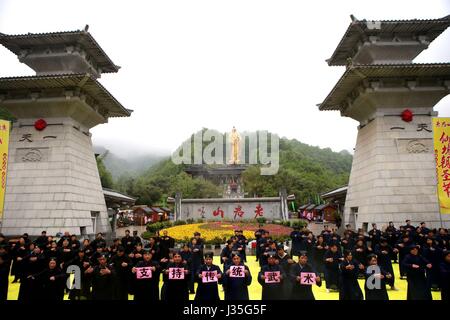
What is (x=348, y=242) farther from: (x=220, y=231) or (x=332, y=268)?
(x=220, y=231)

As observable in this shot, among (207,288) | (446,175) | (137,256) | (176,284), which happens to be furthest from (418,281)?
(137,256)

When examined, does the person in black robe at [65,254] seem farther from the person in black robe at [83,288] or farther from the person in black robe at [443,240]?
the person in black robe at [443,240]

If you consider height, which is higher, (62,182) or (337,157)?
(337,157)

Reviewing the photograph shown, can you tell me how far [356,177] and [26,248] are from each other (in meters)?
15.1

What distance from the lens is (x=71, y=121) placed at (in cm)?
1541

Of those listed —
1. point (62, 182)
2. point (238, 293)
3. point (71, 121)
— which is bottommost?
point (238, 293)

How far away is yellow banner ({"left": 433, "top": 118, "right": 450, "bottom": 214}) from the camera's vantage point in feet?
37.4

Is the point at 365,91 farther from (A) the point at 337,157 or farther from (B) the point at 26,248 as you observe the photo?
(A) the point at 337,157

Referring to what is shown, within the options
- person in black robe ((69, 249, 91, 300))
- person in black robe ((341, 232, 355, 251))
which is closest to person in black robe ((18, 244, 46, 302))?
person in black robe ((69, 249, 91, 300))

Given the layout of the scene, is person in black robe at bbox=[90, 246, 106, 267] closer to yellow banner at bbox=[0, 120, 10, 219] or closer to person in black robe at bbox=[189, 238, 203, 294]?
person in black robe at bbox=[189, 238, 203, 294]

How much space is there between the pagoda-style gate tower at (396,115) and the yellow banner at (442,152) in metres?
2.72
